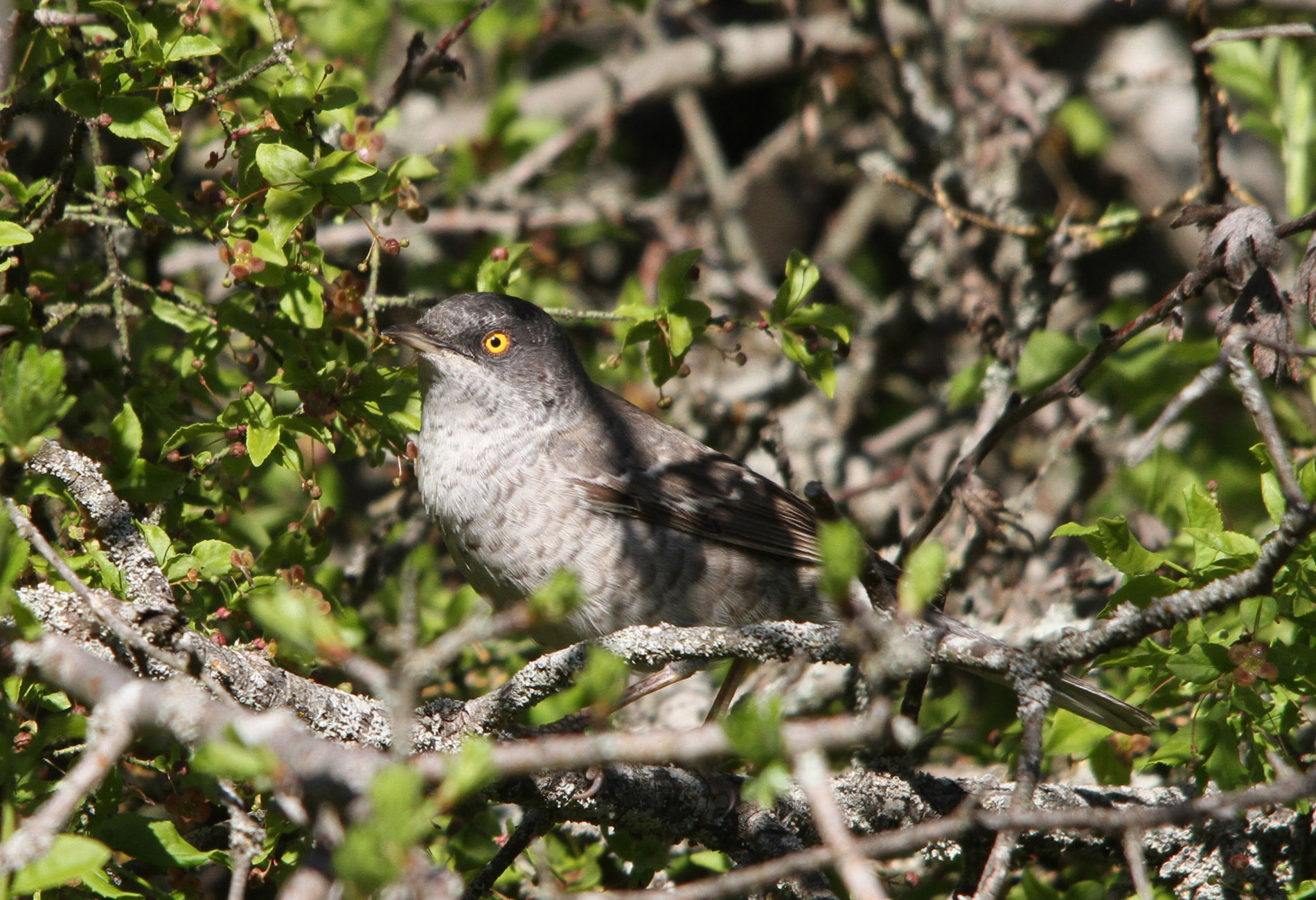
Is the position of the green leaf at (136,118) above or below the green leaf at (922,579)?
above

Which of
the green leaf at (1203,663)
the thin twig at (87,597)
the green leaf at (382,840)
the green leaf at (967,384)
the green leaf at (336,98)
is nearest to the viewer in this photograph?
the green leaf at (382,840)

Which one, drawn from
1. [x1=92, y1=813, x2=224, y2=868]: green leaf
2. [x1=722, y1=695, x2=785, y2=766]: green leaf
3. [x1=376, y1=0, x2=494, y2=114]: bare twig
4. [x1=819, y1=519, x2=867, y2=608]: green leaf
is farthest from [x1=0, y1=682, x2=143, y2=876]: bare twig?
[x1=376, y1=0, x2=494, y2=114]: bare twig

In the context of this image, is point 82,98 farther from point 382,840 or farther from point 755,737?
point 755,737

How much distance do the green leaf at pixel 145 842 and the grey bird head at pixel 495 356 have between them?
166 centimetres

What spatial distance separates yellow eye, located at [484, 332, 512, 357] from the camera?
13.0 feet

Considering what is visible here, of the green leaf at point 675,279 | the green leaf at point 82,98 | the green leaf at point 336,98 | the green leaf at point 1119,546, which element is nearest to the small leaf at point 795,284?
the green leaf at point 675,279

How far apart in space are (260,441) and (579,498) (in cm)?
126

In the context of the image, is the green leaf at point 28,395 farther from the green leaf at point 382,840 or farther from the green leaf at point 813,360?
the green leaf at point 813,360

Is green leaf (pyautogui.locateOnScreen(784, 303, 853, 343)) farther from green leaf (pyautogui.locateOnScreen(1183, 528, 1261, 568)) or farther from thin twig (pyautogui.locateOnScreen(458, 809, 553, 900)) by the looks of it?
thin twig (pyautogui.locateOnScreen(458, 809, 553, 900))

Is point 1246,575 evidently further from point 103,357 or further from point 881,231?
point 881,231


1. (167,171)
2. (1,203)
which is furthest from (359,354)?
(1,203)

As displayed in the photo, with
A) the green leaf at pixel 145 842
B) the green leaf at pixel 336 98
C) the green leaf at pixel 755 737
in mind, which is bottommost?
the green leaf at pixel 145 842

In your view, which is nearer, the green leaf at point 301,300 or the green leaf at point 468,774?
the green leaf at point 468,774

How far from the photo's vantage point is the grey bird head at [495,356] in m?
3.81
